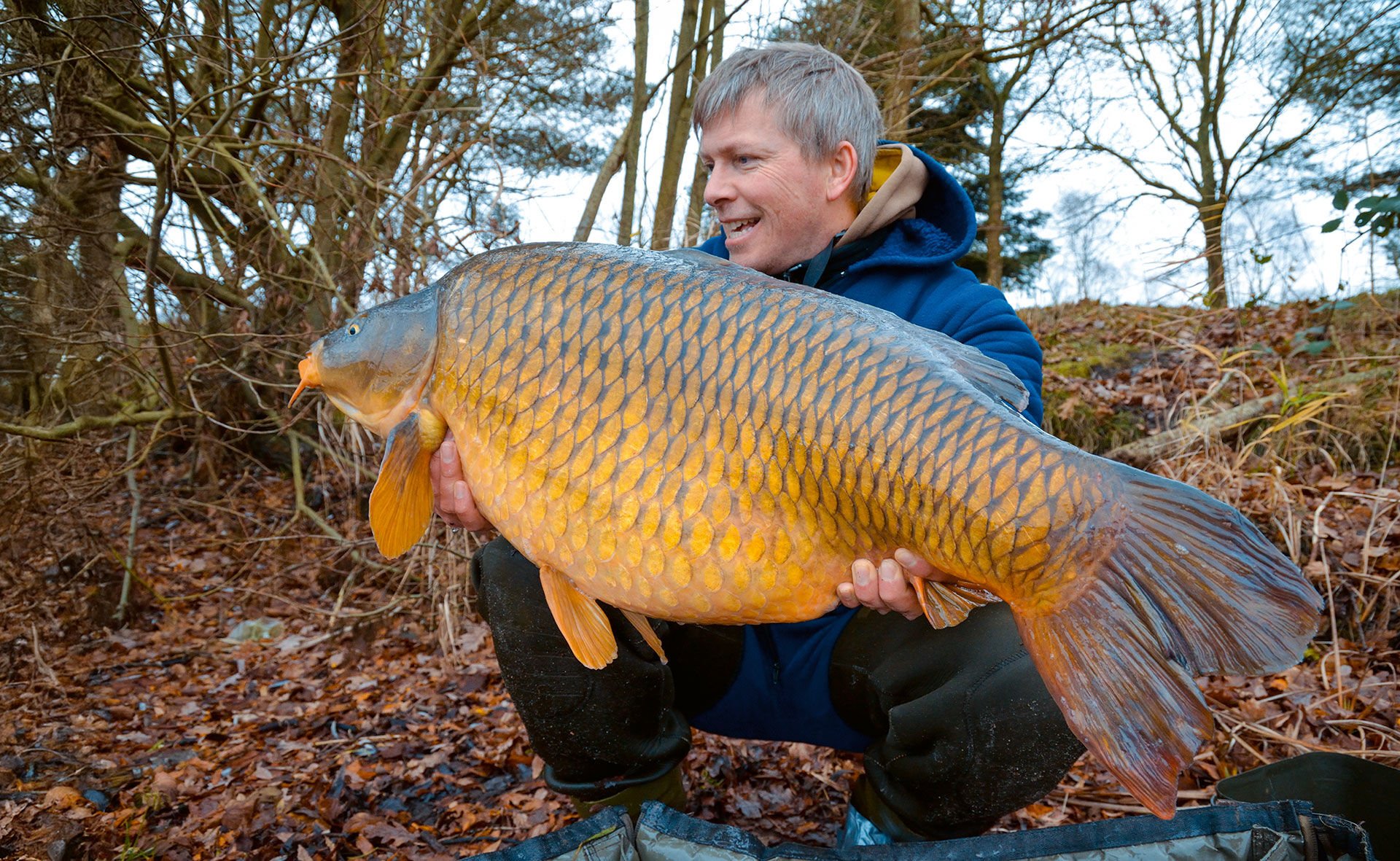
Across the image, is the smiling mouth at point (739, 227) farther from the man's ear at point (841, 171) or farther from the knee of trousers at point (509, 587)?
the knee of trousers at point (509, 587)

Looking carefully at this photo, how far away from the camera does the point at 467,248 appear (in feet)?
10.7

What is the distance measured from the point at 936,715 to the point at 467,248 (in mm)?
2502

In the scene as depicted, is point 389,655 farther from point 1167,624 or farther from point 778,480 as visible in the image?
point 1167,624

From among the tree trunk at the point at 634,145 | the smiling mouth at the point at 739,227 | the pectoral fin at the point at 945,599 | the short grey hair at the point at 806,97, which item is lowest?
the pectoral fin at the point at 945,599

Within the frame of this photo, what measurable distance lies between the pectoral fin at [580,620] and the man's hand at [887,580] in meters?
0.34

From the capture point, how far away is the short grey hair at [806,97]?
5.58ft

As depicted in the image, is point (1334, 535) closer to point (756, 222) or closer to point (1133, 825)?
point (1133, 825)

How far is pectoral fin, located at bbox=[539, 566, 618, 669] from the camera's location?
124 cm

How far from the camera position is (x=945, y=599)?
3.62ft

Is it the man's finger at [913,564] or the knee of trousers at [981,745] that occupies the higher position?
the man's finger at [913,564]

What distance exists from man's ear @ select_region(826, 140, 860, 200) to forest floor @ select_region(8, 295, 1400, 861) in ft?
4.03

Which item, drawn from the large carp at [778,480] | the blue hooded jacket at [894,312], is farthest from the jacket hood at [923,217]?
the large carp at [778,480]

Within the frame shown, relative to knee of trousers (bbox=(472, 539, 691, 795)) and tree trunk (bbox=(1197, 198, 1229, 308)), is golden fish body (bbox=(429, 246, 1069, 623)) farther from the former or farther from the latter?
tree trunk (bbox=(1197, 198, 1229, 308))

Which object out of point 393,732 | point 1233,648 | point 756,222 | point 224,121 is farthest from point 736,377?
point 224,121
